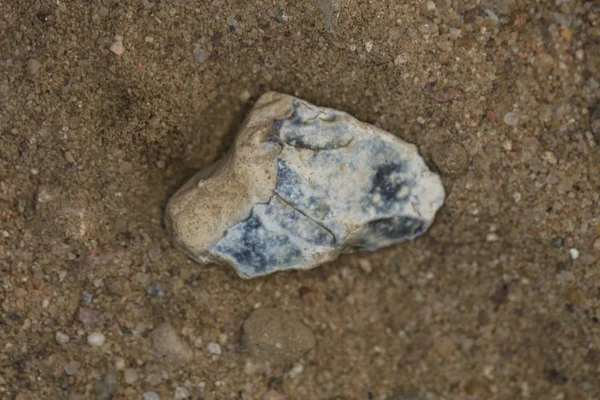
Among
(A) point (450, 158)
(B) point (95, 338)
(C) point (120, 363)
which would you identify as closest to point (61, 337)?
(B) point (95, 338)

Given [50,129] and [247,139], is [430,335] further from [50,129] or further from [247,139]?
[50,129]

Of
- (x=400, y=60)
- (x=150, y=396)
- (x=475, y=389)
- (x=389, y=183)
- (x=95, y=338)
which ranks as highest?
(x=400, y=60)

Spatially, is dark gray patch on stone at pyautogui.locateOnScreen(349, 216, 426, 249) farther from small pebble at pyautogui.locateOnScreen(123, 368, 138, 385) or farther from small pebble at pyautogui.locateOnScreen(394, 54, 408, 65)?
small pebble at pyautogui.locateOnScreen(123, 368, 138, 385)

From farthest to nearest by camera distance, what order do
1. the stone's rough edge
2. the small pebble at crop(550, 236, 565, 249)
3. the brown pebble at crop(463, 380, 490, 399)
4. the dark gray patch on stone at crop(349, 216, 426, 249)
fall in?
the brown pebble at crop(463, 380, 490, 399) < the small pebble at crop(550, 236, 565, 249) < the dark gray patch on stone at crop(349, 216, 426, 249) < the stone's rough edge

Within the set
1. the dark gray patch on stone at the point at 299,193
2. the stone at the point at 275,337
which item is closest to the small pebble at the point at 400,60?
the dark gray patch on stone at the point at 299,193

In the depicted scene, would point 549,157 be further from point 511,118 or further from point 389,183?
point 389,183

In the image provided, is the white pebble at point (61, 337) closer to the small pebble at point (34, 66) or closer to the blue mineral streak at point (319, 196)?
the blue mineral streak at point (319, 196)

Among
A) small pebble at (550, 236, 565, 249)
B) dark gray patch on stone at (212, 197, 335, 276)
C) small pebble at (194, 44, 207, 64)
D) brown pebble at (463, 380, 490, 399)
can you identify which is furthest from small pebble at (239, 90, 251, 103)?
brown pebble at (463, 380, 490, 399)
